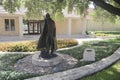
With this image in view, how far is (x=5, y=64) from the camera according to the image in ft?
34.6

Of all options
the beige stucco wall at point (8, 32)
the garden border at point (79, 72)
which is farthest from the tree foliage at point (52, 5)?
the beige stucco wall at point (8, 32)

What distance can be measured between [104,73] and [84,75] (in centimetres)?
108

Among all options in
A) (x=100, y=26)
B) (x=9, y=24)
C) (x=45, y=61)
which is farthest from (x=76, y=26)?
(x=45, y=61)

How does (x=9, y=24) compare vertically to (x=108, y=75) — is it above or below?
above

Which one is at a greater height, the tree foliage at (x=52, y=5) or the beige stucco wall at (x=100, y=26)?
the tree foliage at (x=52, y=5)

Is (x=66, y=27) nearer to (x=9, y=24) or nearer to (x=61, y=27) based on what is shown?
(x=61, y=27)

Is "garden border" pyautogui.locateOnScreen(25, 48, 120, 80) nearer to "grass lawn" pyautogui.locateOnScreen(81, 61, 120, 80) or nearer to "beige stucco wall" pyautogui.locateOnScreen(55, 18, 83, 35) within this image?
"grass lawn" pyautogui.locateOnScreen(81, 61, 120, 80)

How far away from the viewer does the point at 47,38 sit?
1093 centimetres

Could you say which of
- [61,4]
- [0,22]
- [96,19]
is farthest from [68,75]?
[96,19]

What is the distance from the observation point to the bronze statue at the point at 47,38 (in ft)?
35.8

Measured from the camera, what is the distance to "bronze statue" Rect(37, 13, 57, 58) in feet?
35.8

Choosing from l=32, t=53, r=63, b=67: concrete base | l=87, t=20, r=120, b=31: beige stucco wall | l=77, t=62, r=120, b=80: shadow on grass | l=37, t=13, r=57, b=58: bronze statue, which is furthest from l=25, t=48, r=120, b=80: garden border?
l=87, t=20, r=120, b=31: beige stucco wall

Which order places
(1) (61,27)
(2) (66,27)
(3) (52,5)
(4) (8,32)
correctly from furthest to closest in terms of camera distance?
(1) (61,27)
(2) (66,27)
(4) (8,32)
(3) (52,5)

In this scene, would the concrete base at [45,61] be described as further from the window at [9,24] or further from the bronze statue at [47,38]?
the window at [9,24]
